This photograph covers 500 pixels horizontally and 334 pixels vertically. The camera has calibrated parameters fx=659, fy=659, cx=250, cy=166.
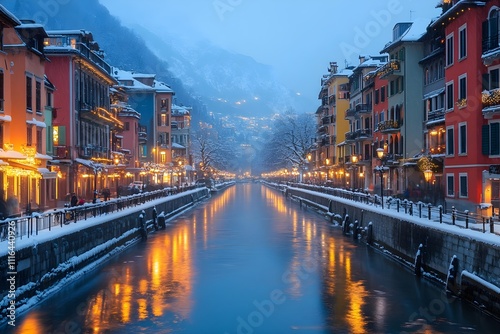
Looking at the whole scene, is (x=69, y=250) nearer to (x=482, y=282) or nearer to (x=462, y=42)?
(x=482, y=282)

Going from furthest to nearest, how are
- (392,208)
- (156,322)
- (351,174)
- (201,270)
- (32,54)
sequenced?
(351,174), (32,54), (392,208), (201,270), (156,322)

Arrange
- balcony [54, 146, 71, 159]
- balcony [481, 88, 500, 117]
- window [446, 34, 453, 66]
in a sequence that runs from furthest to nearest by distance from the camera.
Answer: balcony [54, 146, 71, 159] → window [446, 34, 453, 66] → balcony [481, 88, 500, 117]

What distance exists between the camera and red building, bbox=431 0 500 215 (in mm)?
36500

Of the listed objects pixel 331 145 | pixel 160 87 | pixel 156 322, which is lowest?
pixel 156 322

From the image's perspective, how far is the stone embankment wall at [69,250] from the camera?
69.9 ft

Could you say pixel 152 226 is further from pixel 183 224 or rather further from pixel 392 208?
pixel 392 208

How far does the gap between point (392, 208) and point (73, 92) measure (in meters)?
32.0

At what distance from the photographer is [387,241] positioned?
35.7 meters

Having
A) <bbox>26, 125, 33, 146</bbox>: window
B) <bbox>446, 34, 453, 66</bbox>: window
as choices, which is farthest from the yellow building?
<bbox>26, 125, 33, 146</bbox>: window

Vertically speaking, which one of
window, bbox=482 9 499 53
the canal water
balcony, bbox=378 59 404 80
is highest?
balcony, bbox=378 59 404 80

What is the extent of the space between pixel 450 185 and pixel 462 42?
9174 mm

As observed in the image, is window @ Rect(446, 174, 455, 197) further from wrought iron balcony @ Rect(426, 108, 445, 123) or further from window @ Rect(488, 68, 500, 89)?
wrought iron balcony @ Rect(426, 108, 445, 123)

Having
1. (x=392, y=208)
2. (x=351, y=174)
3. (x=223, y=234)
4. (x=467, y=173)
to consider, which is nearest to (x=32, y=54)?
(x=223, y=234)

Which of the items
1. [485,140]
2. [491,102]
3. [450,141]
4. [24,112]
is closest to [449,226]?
[491,102]
